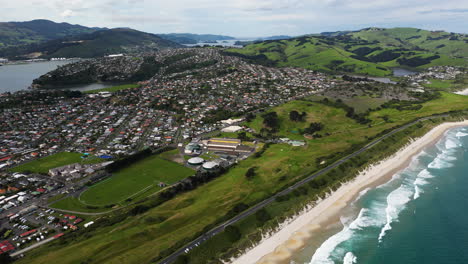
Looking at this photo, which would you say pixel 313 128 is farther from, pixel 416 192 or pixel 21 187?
pixel 21 187

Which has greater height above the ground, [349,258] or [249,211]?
[249,211]

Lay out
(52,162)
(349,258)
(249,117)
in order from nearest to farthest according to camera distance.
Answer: (349,258) < (52,162) < (249,117)

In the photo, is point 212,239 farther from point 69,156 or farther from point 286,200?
point 69,156

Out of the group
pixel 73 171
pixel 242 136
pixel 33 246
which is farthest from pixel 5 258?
pixel 242 136

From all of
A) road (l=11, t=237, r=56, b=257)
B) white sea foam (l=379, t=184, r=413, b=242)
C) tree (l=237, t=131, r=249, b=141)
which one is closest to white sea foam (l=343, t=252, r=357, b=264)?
white sea foam (l=379, t=184, r=413, b=242)

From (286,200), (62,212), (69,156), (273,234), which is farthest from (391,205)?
(69,156)

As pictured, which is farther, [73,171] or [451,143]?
[451,143]
